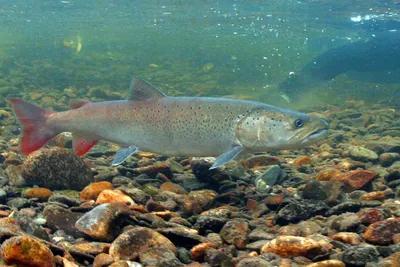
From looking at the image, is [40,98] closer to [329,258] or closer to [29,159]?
[29,159]

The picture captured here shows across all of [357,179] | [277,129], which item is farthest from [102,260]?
[357,179]

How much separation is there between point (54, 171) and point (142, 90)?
162cm

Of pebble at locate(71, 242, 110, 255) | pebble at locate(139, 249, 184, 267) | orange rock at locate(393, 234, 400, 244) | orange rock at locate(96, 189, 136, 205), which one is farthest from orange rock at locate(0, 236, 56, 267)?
orange rock at locate(393, 234, 400, 244)

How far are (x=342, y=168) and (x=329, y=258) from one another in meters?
3.41

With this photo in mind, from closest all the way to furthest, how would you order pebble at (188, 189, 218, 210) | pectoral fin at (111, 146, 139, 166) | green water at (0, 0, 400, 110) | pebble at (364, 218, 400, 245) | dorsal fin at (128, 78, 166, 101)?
pebble at (364, 218, 400, 245) < pebble at (188, 189, 218, 210) < pectoral fin at (111, 146, 139, 166) < dorsal fin at (128, 78, 166, 101) < green water at (0, 0, 400, 110)

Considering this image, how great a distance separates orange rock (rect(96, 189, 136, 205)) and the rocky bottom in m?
0.01

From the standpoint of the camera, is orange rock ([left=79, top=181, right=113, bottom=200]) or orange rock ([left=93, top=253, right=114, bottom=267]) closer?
orange rock ([left=93, top=253, right=114, bottom=267])

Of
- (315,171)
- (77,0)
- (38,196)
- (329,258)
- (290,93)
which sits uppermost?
(77,0)

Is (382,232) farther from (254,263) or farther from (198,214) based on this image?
(198,214)

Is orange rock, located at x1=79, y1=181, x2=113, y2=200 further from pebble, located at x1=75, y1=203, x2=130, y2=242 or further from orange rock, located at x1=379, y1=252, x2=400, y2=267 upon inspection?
orange rock, located at x1=379, y1=252, x2=400, y2=267

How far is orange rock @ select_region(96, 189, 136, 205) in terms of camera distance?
3.88 meters

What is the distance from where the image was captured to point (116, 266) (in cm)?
242

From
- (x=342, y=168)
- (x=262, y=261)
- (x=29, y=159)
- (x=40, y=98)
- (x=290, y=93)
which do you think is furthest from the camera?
(x=290, y=93)

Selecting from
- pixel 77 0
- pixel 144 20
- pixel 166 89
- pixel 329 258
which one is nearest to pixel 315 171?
pixel 329 258
